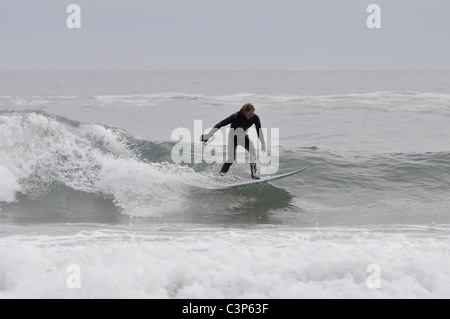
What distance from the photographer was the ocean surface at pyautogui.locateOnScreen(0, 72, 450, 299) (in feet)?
21.6

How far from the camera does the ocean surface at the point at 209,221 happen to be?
259 inches

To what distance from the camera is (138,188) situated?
1167cm

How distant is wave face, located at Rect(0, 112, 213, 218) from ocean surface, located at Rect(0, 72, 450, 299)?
1.1 inches

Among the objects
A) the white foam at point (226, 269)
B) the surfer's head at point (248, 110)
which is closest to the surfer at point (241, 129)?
the surfer's head at point (248, 110)

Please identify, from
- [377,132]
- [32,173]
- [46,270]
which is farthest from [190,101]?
[46,270]

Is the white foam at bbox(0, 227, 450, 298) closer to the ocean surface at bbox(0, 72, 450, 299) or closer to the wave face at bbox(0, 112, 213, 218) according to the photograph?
the ocean surface at bbox(0, 72, 450, 299)

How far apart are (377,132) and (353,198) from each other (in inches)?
477

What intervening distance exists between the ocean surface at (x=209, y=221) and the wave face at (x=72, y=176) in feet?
0.09
